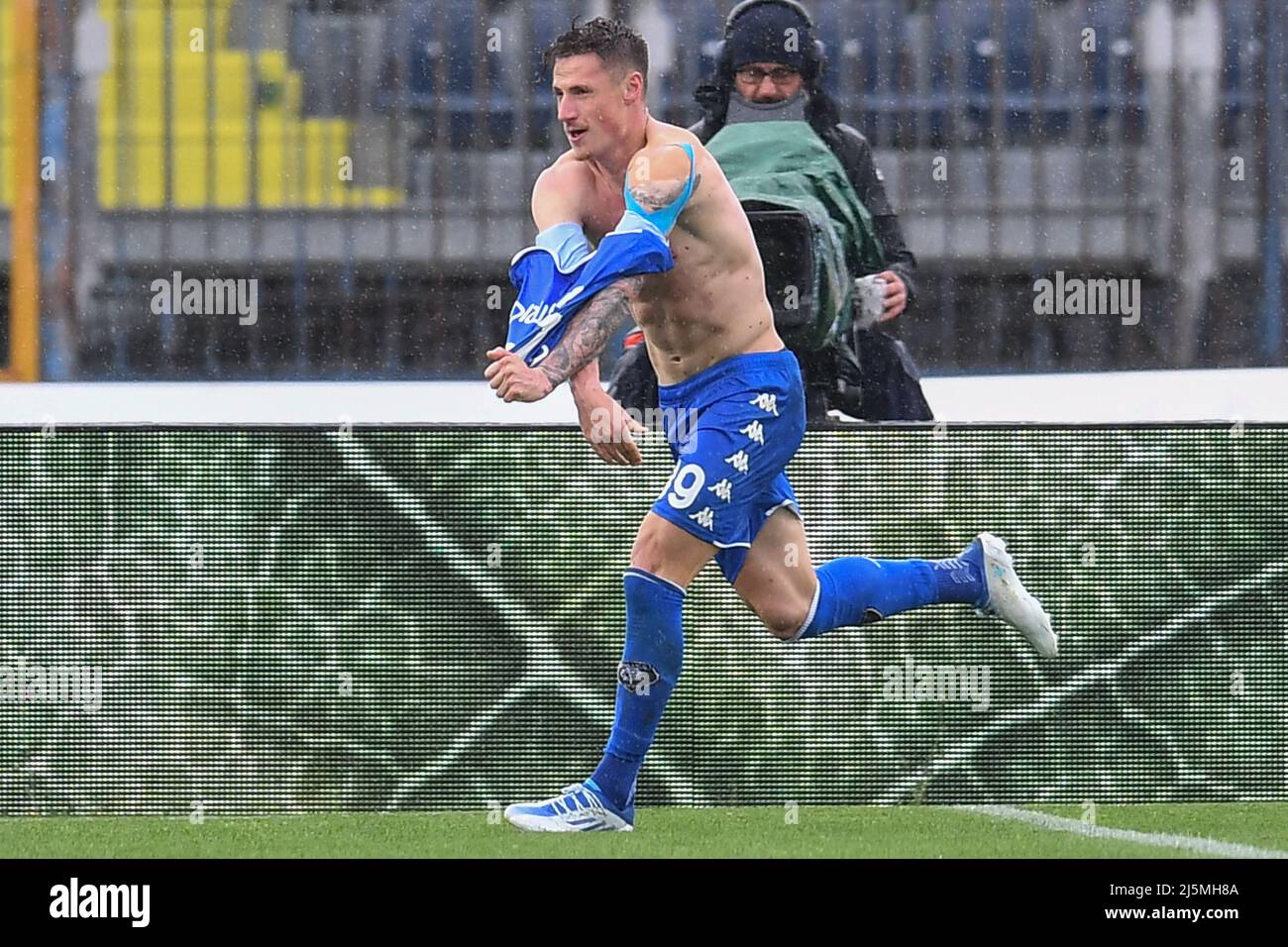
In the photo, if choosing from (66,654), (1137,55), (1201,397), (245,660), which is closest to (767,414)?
(245,660)

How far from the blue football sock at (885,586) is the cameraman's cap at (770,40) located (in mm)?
4295

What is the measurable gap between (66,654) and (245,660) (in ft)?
1.32

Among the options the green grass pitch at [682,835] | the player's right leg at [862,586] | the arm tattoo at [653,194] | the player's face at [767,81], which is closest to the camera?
the green grass pitch at [682,835]

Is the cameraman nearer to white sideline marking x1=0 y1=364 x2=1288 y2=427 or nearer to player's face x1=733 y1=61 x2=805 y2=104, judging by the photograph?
player's face x1=733 y1=61 x2=805 y2=104

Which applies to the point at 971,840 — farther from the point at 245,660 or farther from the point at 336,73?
the point at 336,73

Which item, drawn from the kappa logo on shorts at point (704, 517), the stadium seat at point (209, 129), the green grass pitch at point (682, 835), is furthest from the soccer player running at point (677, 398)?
the stadium seat at point (209, 129)

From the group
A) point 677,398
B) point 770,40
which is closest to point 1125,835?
point 677,398

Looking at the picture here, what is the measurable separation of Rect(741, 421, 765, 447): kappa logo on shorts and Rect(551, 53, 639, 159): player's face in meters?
0.67

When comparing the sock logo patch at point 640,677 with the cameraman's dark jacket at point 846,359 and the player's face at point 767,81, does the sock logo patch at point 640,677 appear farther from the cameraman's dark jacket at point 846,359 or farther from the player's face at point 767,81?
the player's face at point 767,81

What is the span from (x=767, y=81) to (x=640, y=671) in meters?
4.89

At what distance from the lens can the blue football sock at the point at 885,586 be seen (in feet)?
15.0

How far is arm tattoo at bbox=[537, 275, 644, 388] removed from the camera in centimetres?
412

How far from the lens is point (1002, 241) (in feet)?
47.7

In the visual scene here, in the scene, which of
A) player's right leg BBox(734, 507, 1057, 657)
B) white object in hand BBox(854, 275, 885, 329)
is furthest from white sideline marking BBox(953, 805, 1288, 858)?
white object in hand BBox(854, 275, 885, 329)
